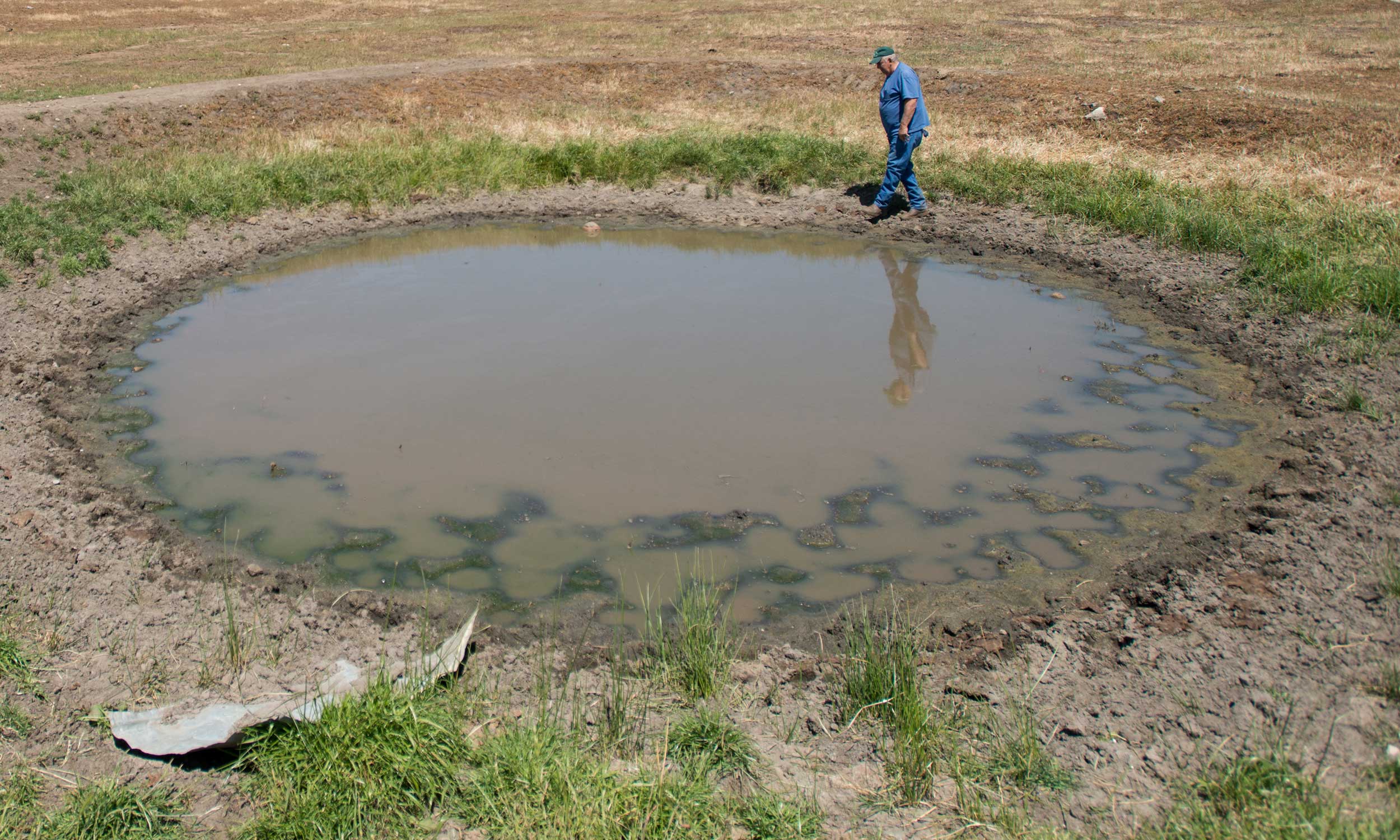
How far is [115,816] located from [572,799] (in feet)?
5.10

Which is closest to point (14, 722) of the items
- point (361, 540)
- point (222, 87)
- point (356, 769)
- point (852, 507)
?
point (356, 769)

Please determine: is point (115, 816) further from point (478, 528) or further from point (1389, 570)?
point (1389, 570)

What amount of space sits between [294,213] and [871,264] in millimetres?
6509

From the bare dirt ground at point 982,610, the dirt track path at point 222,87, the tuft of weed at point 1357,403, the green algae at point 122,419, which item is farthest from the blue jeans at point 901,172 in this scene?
the dirt track path at point 222,87

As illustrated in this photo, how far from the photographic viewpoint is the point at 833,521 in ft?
20.0

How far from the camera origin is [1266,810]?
11.1 feet

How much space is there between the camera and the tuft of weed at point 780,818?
3611 mm

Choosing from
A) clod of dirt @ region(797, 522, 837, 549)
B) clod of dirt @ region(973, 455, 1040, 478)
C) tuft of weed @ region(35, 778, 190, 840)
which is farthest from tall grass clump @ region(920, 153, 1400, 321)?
tuft of weed @ region(35, 778, 190, 840)

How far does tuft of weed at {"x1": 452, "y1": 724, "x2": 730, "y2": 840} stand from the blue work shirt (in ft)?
30.5

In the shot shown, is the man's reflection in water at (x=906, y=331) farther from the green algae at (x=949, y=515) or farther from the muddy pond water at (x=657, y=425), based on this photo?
the green algae at (x=949, y=515)

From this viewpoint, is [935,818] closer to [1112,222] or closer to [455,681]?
[455,681]

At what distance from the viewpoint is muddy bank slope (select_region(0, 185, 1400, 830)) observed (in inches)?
159

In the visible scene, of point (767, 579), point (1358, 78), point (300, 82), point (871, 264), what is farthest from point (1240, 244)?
point (300, 82)

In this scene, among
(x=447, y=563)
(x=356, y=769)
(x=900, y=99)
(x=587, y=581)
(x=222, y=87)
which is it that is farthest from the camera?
(x=222, y=87)
